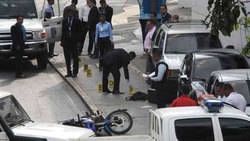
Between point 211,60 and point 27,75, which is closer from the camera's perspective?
point 211,60

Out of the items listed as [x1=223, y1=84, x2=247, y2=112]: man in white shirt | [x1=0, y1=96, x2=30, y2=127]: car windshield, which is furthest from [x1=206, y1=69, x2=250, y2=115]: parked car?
[x1=0, y1=96, x2=30, y2=127]: car windshield

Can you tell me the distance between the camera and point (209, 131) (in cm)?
923

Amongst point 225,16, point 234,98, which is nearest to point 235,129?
point 234,98

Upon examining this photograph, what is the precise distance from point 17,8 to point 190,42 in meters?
6.79

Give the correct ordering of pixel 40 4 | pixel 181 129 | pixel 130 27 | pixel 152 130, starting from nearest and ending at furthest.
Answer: pixel 181 129 < pixel 152 130 < pixel 130 27 < pixel 40 4

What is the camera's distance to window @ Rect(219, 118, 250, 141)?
926 cm

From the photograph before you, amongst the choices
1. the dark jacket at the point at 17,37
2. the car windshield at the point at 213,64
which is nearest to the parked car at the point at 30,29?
the dark jacket at the point at 17,37

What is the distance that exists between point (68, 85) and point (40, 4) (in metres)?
17.8

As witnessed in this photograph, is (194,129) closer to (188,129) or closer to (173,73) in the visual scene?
(188,129)

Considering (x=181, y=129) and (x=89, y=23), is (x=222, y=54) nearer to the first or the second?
(x=181, y=129)

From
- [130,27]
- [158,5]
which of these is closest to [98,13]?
[158,5]

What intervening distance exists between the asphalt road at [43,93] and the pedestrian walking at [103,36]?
160 cm

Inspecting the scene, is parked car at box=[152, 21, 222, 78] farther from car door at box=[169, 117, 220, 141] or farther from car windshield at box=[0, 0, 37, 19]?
car door at box=[169, 117, 220, 141]

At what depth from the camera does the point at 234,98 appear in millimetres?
11797
